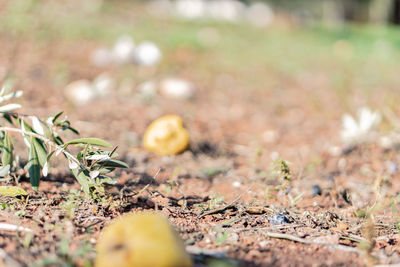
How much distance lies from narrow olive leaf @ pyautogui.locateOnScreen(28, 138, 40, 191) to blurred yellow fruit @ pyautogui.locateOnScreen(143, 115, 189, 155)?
124 centimetres

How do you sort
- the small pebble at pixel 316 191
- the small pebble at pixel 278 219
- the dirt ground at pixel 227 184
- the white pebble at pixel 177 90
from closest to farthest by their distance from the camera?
the dirt ground at pixel 227 184 < the small pebble at pixel 278 219 < the small pebble at pixel 316 191 < the white pebble at pixel 177 90

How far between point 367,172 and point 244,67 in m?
4.12

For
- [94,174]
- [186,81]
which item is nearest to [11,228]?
[94,174]

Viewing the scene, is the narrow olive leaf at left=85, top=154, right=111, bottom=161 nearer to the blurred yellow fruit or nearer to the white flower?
the blurred yellow fruit

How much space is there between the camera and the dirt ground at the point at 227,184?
161 cm

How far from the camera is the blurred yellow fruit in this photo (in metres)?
3.09

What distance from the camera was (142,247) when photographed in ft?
3.93

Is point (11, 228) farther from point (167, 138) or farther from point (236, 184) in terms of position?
point (167, 138)

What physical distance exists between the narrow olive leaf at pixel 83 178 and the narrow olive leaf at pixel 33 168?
21 cm

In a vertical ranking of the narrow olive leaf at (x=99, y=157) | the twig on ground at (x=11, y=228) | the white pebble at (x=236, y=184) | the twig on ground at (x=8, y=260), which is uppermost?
the narrow olive leaf at (x=99, y=157)

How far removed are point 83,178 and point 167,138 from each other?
129cm

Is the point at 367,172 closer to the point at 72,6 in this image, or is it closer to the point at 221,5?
the point at 72,6

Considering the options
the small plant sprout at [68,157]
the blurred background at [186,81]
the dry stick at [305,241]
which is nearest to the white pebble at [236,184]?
the blurred background at [186,81]

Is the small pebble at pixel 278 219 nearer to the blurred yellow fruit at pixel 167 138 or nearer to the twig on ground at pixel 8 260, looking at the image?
the twig on ground at pixel 8 260
